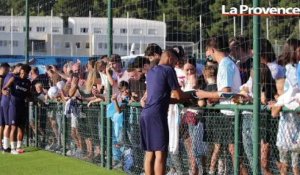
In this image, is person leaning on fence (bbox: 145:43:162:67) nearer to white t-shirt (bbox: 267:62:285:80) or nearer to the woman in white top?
white t-shirt (bbox: 267:62:285:80)

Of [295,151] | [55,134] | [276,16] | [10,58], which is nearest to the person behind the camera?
[295,151]

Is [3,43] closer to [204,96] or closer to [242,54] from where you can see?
[242,54]

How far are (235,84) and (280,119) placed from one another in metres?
1.08

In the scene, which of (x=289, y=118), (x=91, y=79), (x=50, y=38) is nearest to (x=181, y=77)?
(x=289, y=118)

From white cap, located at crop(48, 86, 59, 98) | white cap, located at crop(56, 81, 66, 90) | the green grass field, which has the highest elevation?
white cap, located at crop(56, 81, 66, 90)

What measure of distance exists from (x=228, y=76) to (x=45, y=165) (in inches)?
219

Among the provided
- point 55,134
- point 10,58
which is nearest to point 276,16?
point 55,134

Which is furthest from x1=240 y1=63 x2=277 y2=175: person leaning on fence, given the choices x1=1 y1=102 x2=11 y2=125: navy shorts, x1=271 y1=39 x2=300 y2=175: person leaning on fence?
x1=1 y1=102 x2=11 y2=125: navy shorts

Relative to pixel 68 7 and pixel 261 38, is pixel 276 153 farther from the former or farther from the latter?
pixel 68 7

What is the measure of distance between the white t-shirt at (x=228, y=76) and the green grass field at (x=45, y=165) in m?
3.56

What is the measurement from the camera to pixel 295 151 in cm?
807

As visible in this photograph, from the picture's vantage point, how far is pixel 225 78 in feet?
29.5

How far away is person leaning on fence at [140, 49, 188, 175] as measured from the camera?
918 centimetres

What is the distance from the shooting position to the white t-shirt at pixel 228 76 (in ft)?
29.5
